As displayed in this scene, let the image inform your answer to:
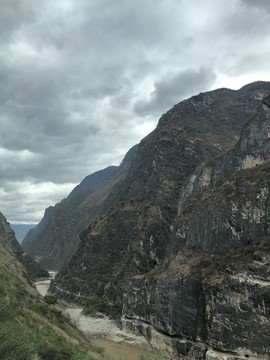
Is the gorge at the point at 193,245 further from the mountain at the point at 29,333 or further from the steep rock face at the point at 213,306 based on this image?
the mountain at the point at 29,333

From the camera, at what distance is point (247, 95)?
6260 inches

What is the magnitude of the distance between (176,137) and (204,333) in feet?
295

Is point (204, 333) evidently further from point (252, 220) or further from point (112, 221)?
point (112, 221)

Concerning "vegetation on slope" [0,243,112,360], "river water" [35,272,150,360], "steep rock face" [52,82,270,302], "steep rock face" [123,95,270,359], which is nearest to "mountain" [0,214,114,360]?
"vegetation on slope" [0,243,112,360]

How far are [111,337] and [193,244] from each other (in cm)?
2125

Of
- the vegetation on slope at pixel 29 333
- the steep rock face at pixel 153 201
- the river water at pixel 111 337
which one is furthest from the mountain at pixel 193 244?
the vegetation on slope at pixel 29 333

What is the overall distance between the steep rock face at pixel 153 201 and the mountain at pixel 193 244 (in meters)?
0.32

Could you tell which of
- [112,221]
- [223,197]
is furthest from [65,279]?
[223,197]

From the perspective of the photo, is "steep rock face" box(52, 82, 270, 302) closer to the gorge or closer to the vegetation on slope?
the gorge

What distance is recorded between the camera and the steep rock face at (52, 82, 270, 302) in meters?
102

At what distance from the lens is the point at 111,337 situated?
70562 mm

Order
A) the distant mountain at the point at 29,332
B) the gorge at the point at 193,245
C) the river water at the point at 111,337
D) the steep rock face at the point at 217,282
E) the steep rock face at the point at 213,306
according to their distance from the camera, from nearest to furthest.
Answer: the distant mountain at the point at 29,332 → the steep rock face at the point at 213,306 → the steep rock face at the point at 217,282 → the gorge at the point at 193,245 → the river water at the point at 111,337

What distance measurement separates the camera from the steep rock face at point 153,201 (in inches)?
4003

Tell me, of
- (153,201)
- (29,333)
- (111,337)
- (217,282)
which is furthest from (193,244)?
(29,333)
